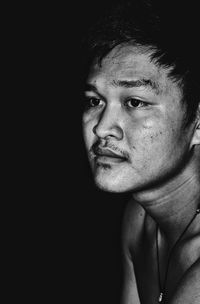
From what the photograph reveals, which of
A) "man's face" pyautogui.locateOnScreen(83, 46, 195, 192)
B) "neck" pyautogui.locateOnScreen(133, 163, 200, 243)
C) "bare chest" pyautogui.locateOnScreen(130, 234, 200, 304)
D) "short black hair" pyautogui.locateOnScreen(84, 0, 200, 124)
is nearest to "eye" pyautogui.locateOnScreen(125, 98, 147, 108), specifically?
"man's face" pyautogui.locateOnScreen(83, 46, 195, 192)

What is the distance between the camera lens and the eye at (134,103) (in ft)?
4.33

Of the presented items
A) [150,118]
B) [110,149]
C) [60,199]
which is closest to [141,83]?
[150,118]

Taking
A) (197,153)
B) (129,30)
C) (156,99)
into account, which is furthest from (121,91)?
(197,153)

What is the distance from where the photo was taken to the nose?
1330 mm

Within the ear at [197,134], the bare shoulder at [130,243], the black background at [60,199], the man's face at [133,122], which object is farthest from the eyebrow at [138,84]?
the black background at [60,199]

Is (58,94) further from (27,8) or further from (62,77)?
(27,8)

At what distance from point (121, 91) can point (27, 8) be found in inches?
82.5

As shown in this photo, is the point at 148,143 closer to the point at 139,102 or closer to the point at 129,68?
the point at 139,102

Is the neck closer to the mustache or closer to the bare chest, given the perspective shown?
the bare chest

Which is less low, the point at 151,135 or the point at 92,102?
the point at 92,102

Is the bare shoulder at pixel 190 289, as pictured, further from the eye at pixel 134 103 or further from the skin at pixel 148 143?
the eye at pixel 134 103

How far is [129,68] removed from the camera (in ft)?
4.37

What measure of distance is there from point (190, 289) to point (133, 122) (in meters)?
0.53

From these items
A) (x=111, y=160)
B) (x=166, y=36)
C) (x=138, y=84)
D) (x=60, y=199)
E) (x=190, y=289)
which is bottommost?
(x=60, y=199)
